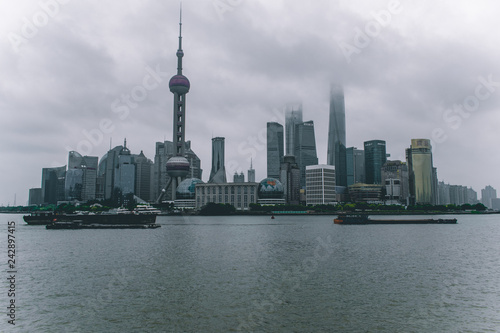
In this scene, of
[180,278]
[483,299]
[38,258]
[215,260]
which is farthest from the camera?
[38,258]

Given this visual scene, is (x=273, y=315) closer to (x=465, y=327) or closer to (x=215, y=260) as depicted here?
(x=465, y=327)

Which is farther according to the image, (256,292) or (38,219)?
(38,219)

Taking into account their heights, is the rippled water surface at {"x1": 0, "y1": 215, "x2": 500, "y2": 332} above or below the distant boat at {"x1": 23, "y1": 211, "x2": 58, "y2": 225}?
below

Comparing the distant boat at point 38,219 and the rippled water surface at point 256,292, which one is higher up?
the distant boat at point 38,219

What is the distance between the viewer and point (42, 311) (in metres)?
34.8

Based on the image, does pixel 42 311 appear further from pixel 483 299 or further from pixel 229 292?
pixel 483 299

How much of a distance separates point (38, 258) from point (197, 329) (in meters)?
49.8

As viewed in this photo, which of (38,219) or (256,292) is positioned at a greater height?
(38,219)

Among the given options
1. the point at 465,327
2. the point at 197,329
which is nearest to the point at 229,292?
the point at 197,329

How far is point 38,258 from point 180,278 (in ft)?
110

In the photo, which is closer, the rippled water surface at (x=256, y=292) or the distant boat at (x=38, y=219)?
the rippled water surface at (x=256, y=292)

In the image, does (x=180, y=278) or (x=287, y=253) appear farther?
(x=287, y=253)

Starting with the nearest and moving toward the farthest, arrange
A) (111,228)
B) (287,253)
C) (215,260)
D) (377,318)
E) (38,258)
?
1. (377,318)
2. (215,260)
3. (38,258)
4. (287,253)
5. (111,228)

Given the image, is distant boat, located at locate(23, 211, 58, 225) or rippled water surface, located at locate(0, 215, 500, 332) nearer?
rippled water surface, located at locate(0, 215, 500, 332)
